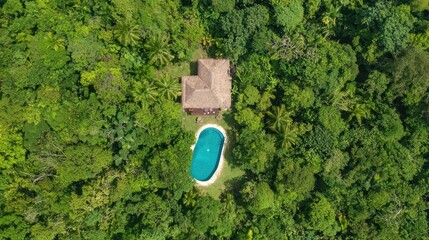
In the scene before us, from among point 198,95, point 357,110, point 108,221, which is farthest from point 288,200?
point 108,221

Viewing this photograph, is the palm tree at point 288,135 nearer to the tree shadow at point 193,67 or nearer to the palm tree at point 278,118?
the palm tree at point 278,118

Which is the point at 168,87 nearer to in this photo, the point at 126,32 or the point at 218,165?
the point at 126,32

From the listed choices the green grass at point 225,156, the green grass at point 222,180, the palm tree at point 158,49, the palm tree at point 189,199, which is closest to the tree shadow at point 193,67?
the palm tree at point 158,49

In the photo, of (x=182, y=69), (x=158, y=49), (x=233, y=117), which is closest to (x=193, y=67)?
(x=182, y=69)

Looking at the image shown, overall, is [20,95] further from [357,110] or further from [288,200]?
[357,110]

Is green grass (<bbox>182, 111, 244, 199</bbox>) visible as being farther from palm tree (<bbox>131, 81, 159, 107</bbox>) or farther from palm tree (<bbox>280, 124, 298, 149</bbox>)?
palm tree (<bbox>280, 124, 298, 149</bbox>)
